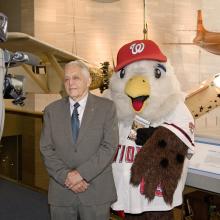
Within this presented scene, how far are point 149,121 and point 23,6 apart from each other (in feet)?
20.0

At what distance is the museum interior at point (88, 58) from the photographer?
3341mm

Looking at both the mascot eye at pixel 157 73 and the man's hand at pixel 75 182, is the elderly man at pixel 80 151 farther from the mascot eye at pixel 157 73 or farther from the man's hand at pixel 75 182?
the mascot eye at pixel 157 73

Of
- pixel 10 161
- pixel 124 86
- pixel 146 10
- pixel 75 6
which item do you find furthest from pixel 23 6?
pixel 124 86

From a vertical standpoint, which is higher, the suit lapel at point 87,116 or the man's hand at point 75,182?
the suit lapel at point 87,116

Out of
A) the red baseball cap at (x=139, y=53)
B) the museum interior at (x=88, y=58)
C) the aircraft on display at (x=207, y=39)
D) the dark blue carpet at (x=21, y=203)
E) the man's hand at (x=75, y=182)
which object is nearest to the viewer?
the man's hand at (x=75, y=182)

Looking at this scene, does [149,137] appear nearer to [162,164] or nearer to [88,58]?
[162,164]

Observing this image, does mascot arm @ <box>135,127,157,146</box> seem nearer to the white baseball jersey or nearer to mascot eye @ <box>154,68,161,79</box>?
the white baseball jersey

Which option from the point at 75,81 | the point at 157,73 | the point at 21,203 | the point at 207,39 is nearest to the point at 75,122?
the point at 75,81

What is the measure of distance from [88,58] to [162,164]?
6.27m

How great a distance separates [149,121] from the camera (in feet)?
6.55

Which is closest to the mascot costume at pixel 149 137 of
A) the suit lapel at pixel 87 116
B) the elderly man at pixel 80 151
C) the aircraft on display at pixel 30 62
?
the elderly man at pixel 80 151

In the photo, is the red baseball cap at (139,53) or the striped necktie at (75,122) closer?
the striped necktie at (75,122)

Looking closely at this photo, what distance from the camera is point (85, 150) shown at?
1805 millimetres

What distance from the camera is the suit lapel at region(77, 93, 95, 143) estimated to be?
5.92ft
